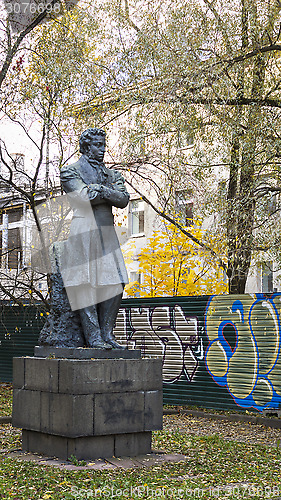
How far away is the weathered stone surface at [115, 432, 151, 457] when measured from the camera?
24.5ft

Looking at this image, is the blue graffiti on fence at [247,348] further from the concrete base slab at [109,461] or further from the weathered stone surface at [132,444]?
the weathered stone surface at [132,444]

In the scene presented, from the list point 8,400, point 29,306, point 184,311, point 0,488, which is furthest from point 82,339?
point 29,306

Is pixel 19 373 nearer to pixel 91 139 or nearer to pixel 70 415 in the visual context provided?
pixel 70 415

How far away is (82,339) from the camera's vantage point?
7965mm

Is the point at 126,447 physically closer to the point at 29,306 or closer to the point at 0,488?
the point at 0,488

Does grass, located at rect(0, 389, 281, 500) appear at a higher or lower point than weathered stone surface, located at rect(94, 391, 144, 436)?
lower

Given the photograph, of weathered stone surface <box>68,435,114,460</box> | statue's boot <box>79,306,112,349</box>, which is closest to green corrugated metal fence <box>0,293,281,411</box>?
statue's boot <box>79,306,112,349</box>

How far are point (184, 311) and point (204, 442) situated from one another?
5717mm

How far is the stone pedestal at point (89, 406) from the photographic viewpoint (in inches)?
280

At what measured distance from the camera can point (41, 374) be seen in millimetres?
7656

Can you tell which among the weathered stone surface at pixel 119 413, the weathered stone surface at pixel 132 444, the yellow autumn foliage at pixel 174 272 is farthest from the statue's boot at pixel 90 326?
the yellow autumn foliage at pixel 174 272

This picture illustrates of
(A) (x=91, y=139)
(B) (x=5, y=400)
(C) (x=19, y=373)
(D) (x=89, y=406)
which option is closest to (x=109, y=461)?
(D) (x=89, y=406)

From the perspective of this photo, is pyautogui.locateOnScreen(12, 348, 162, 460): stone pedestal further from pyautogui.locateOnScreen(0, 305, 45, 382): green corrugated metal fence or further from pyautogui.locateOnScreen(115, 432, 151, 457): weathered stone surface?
pyautogui.locateOnScreen(0, 305, 45, 382): green corrugated metal fence

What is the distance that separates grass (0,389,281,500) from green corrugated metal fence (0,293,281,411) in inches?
187
